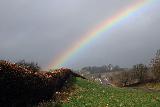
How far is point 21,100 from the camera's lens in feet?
73.1

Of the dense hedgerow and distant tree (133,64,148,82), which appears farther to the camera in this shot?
distant tree (133,64,148,82)

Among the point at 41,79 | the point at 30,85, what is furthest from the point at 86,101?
the point at 30,85

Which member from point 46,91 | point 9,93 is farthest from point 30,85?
point 46,91

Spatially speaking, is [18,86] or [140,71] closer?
[18,86]

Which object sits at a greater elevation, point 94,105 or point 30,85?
point 30,85

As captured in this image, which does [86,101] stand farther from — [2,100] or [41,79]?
[2,100]

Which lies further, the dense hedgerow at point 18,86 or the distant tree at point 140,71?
the distant tree at point 140,71

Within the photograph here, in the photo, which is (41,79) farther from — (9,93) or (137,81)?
(137,81)

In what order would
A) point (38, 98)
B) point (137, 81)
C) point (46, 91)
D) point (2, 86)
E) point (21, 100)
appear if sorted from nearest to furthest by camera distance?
1. point (2, 86)
2. point (21, 100)
3. point (38, 98)
4. point (46, 91)
5. point (137, 81)

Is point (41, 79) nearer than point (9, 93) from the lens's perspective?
No

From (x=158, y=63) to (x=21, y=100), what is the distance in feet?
283

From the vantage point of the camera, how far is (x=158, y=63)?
104875 mm

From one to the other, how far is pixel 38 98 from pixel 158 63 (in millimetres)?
81834

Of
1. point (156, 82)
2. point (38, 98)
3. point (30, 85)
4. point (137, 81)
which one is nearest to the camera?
point (30, 85)
